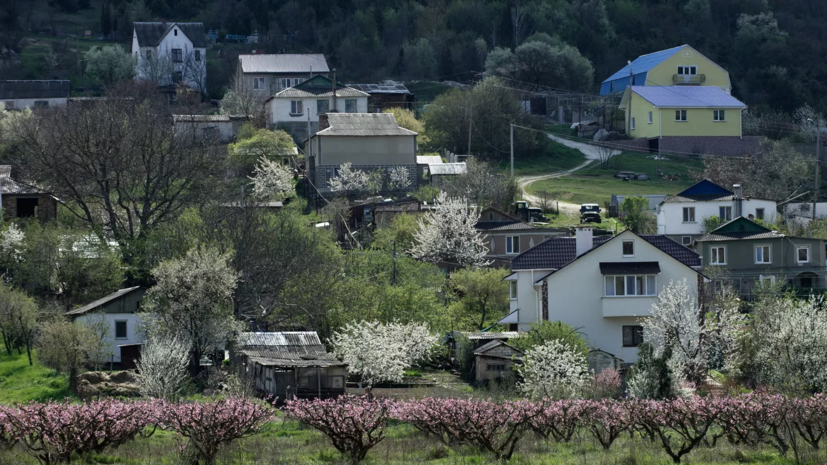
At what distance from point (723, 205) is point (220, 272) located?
28.9 meters

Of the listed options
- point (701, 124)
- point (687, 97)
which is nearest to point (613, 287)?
point (701, 124)

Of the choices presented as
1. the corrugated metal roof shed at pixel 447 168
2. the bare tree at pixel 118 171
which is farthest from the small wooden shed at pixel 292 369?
the corrugated metal roof shed at pixel 447 168

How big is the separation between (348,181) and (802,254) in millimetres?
25341

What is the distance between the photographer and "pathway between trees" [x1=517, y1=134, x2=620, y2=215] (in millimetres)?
66812

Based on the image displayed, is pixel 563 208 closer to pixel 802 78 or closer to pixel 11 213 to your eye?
pixel 11 213

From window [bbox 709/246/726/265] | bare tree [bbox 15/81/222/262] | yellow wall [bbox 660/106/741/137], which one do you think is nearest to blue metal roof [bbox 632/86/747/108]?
yellow wall [bbox 660/106/741/137]

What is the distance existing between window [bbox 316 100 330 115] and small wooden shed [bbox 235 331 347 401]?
43964mm

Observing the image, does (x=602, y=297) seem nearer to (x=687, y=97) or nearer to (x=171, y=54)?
(x=687, y=97)

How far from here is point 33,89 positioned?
97.1m

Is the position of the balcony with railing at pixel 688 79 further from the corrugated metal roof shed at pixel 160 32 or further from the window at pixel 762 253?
the window at pixel 762 253

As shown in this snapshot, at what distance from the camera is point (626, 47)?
125562 mm

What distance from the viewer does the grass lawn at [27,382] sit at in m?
38.8

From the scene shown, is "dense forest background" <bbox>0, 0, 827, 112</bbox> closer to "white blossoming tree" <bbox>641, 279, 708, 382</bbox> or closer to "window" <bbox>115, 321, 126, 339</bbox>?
"window" <bbox>115, 321, 126, 339</bbox>

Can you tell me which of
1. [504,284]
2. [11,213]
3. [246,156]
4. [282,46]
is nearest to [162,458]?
[504,284]
